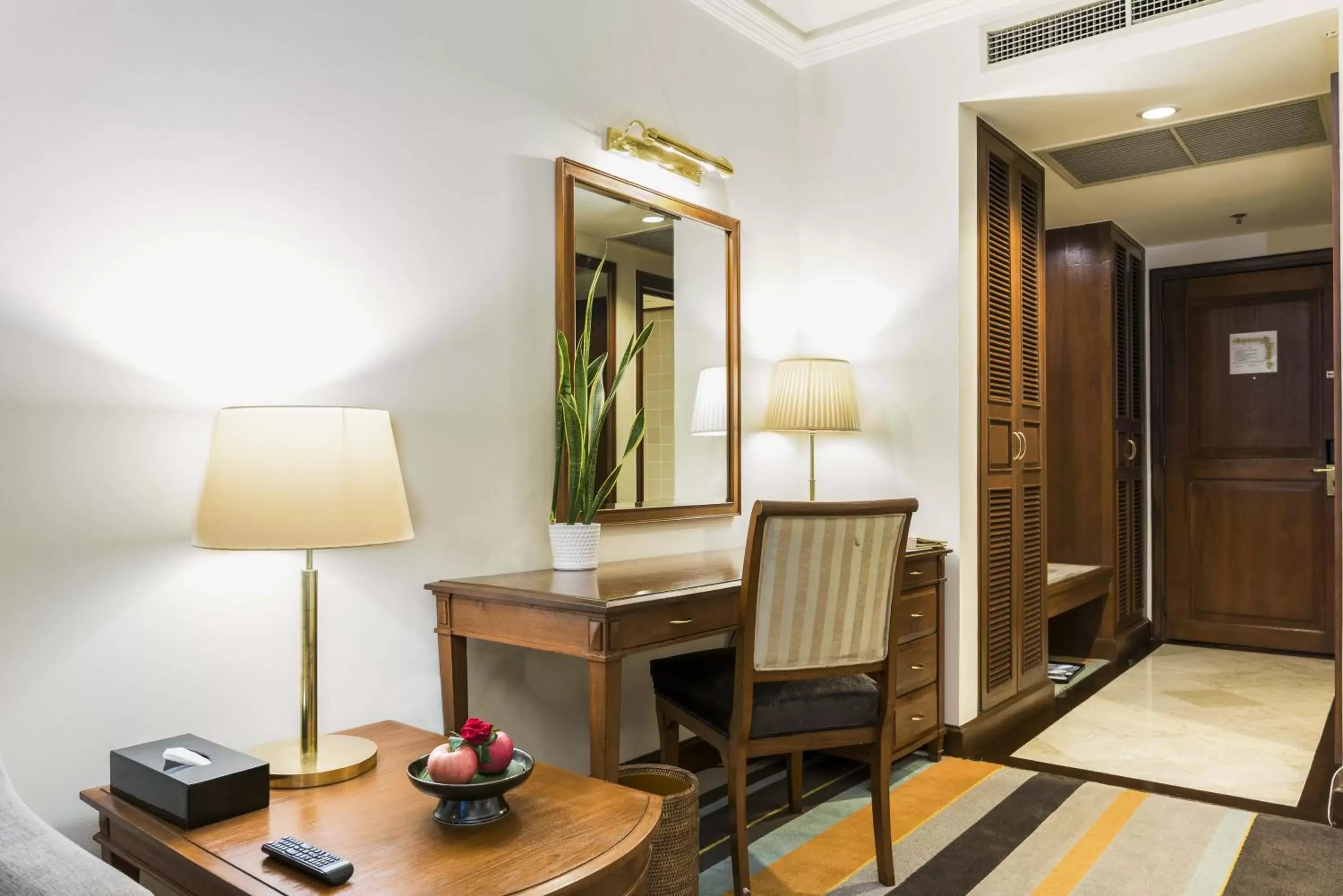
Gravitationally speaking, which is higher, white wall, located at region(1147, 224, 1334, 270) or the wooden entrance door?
white wall, located at region(1147, 224, 1334, 270)

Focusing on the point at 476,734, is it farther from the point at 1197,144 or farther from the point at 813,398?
the point at 1197,144

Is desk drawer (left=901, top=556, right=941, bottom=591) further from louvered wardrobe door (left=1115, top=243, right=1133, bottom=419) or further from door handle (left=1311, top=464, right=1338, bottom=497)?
door handle (left=1311, top=464, right=1338, bottom=497)

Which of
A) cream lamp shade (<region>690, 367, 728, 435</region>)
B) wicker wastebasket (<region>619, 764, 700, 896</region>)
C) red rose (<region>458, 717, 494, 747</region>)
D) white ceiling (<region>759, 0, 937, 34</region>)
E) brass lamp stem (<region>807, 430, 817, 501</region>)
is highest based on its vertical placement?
white ceiling (<region>759, 0, 937, 34</region>)

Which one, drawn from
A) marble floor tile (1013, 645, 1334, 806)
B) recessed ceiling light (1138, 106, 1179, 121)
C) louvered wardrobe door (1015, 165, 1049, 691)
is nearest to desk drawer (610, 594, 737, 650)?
marble floor tile (1013, 645, 1334, 806)

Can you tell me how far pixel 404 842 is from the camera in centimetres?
140

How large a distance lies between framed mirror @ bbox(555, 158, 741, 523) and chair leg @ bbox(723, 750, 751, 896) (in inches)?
34.0

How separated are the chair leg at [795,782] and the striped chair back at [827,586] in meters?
0.57

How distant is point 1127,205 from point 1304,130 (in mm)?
1088

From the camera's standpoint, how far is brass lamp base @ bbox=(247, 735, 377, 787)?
165 centimetres

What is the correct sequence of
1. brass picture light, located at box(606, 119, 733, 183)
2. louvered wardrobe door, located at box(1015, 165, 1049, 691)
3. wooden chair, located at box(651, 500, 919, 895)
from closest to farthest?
wooden chair, located at box(651, 500, 919, 895), brass picture light, located at box(606, 119, 733, 183), louvered wardrobe door, located at box(1015, 165, 1049, 691)

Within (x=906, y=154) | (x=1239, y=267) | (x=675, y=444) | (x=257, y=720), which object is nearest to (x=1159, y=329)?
(x=1239, y=267)

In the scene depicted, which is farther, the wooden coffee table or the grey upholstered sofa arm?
the wooden coffee table

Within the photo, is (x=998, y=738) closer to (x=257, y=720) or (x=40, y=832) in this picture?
(x=257, y=720)

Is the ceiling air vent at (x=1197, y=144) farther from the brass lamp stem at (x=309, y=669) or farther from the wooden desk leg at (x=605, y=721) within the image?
the brass lamp stem at (x=309, y=669)
